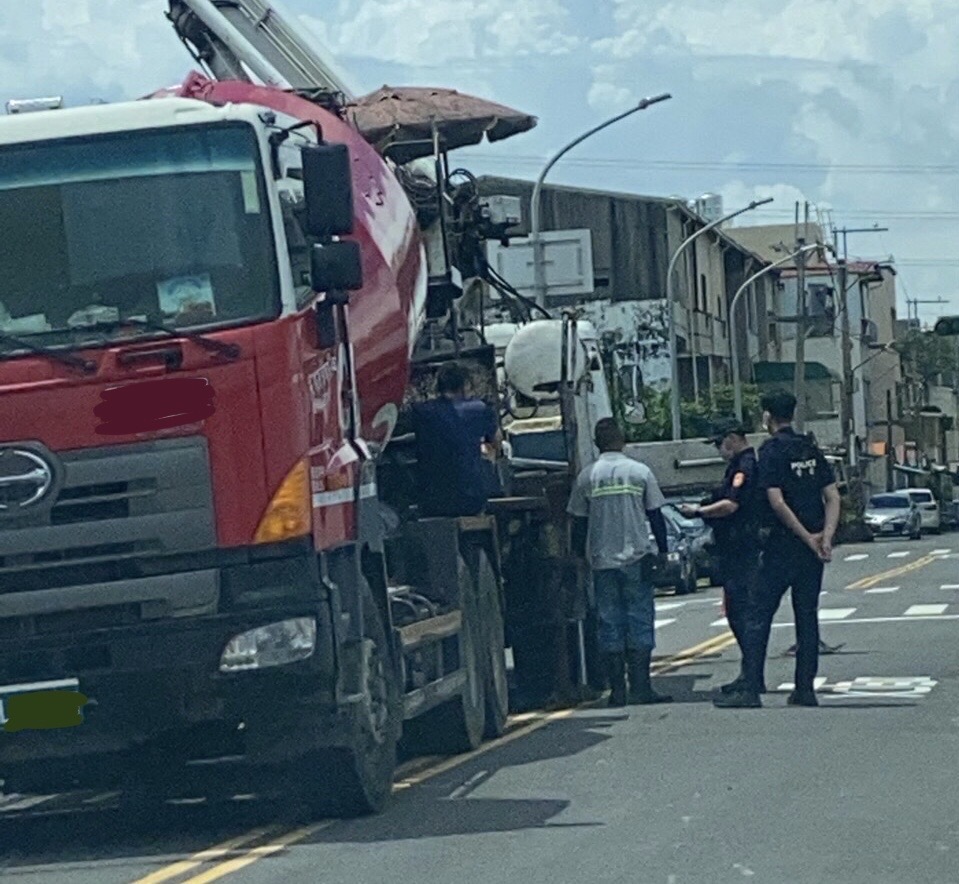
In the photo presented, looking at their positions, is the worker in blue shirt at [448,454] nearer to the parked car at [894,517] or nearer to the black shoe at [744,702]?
the black shoe at [744,702]

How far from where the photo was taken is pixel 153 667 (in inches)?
379

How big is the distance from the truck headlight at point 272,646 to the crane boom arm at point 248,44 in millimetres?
6237

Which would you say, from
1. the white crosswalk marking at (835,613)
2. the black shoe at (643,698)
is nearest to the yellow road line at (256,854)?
the black shoe at (643,698)

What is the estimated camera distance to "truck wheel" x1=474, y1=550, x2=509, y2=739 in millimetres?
13719

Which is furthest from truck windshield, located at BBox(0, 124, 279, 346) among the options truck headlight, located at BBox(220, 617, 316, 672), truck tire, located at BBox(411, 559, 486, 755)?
truck tire, located at BBox(411, 559, 486, 755)

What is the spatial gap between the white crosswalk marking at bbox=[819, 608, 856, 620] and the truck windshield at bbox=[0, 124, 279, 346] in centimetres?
1674

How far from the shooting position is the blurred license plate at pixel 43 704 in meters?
9.66

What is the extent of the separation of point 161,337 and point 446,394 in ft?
12.7

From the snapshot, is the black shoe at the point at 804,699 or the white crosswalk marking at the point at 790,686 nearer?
the black shoe at the point at 804,699

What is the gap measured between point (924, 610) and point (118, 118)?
17.8 meters

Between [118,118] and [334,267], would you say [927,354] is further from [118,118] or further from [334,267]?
[118,118]

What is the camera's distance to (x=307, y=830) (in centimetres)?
1021

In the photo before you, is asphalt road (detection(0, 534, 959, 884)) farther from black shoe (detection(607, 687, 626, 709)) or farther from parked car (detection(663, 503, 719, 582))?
parked car (detection(663, 503, 719, 582))

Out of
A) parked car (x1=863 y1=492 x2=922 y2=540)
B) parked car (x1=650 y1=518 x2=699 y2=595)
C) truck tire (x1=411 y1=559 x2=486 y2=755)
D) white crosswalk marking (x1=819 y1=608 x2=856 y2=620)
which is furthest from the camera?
parked car (x1=863 y1=492 x2=922 y2=540)
